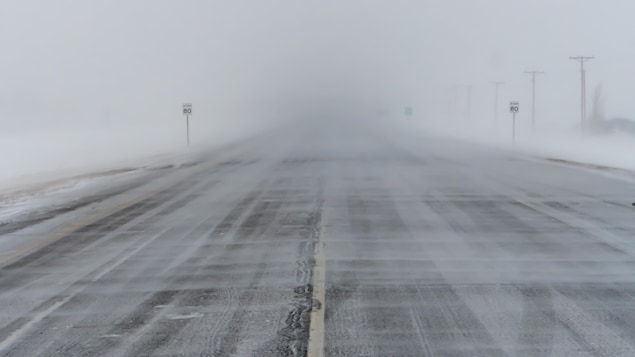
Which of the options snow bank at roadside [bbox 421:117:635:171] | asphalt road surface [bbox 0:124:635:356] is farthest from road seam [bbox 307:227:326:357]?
snow bank at roadside [bbox 421:117:635:171]

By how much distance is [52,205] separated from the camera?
632 inches

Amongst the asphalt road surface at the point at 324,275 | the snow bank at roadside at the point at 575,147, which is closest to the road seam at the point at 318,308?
the asphalt road surface at the point at 324,275

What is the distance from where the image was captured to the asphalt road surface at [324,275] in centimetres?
594

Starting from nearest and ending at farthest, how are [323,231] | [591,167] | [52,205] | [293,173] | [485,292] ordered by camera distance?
[485,292] < [323,231] < [52,205] < [293,173] < [591,167]

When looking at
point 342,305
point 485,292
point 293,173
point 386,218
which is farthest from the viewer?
point 293,173

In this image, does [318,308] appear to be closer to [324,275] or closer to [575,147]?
[324,275]

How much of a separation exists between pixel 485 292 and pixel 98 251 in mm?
5304

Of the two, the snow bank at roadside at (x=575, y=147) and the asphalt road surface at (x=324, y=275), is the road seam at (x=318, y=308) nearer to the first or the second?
the asphalt road surface at (x=324, y=275)

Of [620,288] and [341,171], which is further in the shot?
[341,171]

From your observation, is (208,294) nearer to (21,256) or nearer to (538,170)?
(21,256)

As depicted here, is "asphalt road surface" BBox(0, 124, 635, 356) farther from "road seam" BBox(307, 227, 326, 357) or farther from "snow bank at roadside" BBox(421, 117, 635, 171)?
"snow bank at roadside" BBox(421, 117, 635, 171)

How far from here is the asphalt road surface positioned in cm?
594

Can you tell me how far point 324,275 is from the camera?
8250 mm

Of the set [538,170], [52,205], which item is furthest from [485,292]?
[538,170]
